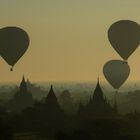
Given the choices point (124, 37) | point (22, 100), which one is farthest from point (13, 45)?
point (22, 100)

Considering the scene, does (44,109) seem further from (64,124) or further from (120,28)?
(120,28)

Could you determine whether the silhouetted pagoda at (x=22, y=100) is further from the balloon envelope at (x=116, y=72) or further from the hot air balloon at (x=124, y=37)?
the hot air balloon at (x=124, y=37)

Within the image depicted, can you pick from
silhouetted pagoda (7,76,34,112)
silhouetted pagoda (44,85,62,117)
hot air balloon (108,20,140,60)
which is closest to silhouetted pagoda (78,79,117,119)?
silhouetted pagoda (44,85,62,117)

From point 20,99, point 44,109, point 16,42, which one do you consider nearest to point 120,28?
point 16,42

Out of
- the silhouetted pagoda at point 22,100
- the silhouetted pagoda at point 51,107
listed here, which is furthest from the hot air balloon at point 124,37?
the silhouetted pagoda at point 22,100

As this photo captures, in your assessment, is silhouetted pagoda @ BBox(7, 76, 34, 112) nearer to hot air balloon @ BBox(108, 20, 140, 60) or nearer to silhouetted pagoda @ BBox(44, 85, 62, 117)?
silhouetted pagoda @ BBox(44, 85, 62, 117)

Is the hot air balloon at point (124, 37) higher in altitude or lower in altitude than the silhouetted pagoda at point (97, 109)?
higher
